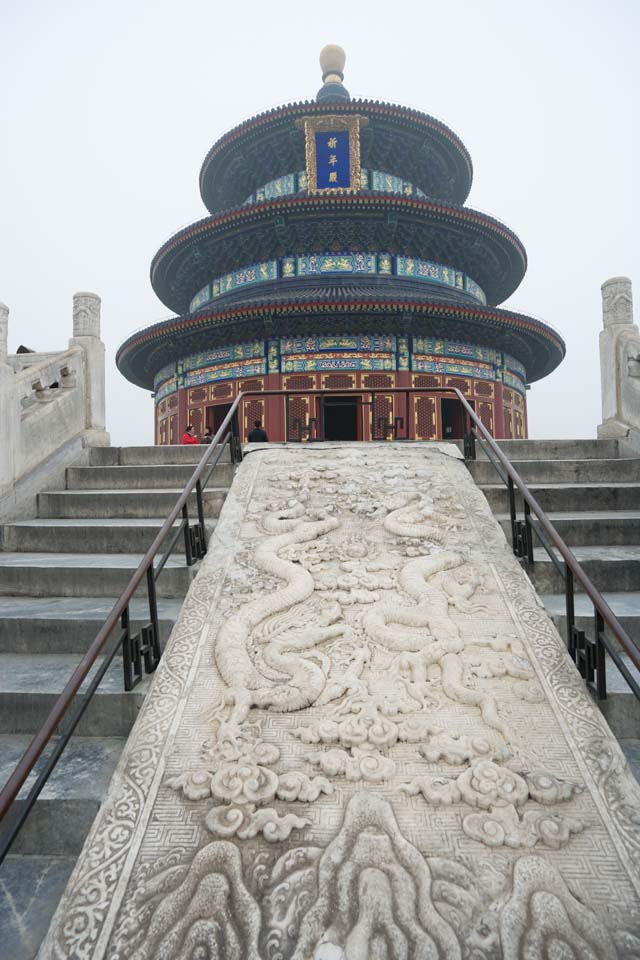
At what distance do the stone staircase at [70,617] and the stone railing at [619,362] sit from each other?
512cm

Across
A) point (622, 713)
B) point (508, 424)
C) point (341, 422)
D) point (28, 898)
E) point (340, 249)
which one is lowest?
point (28, 898)

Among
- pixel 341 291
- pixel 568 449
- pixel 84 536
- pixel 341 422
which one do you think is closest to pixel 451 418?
pixel 341 422

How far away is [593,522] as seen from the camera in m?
5.44

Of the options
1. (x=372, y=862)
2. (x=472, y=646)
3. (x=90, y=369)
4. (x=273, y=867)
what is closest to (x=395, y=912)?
(x=372, y=862)

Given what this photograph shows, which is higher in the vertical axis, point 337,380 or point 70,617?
point 337,380

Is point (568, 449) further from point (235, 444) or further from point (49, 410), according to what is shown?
point (49, 410)

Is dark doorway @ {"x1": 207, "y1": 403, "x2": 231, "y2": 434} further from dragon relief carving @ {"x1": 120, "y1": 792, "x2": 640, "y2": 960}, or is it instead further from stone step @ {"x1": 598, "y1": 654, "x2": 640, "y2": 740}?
dragon relief carving @ {"x1": 120, "y1": 792, "x2": 640, "y2": 960}

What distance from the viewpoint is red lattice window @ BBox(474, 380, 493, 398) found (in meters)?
17.2

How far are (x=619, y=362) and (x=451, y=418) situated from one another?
10260 millimetres

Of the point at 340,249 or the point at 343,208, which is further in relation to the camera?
the point at 340,249

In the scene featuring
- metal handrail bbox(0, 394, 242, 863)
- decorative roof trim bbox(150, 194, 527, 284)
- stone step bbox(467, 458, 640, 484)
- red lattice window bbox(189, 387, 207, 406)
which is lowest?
metal handrail bbox(0, 394, 242, 863)

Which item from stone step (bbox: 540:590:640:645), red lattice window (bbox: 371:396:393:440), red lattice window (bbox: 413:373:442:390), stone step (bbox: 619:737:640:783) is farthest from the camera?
red lattice window (bbox: 413:373:442:390)

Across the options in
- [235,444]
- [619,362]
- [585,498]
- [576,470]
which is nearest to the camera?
[585,498]

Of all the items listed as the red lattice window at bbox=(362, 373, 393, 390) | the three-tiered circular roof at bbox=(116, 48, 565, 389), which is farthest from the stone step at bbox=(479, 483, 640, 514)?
the red lattice window at bbox=(362, 373, 393, 390)
